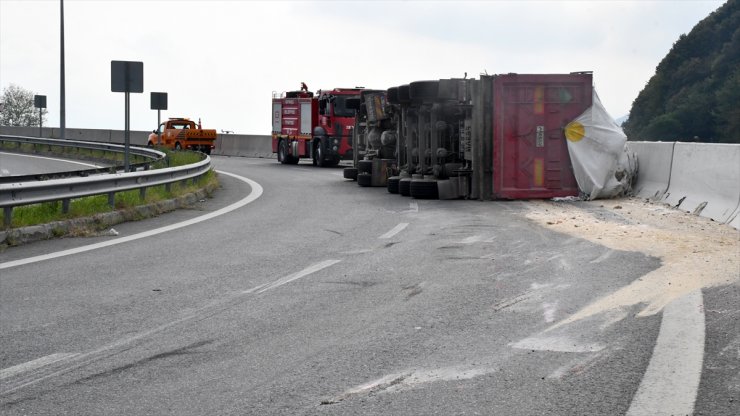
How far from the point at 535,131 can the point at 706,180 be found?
4.63 meters

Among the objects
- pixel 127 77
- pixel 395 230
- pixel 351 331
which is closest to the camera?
pixel 351 331

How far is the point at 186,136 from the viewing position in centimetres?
5300

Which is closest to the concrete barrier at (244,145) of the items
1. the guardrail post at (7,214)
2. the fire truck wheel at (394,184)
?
the fire truck wheel at (394,184)

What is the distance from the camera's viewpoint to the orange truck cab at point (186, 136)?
53000 mm

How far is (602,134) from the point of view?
66.5ft

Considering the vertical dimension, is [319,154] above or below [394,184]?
above

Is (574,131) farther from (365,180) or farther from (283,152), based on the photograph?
(283,152)

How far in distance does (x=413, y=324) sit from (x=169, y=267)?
3771 mm

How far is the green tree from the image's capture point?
4226 inches

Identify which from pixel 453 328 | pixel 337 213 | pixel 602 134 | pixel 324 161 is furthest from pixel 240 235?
pixel 324 161

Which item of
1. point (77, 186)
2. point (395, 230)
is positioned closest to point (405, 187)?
point (395, 230)

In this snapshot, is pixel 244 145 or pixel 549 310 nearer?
pixel 549 310

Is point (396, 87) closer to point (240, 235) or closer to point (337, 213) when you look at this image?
point (337, 213)

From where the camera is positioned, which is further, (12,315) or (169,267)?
(169,267)
